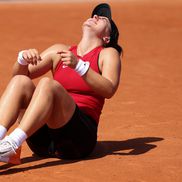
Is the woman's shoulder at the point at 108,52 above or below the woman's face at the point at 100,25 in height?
below

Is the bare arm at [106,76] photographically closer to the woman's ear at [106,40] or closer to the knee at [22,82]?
the woman's ear at [106,40]

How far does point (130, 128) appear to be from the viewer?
7.20 metres

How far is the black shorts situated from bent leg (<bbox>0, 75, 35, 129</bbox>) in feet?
1.11

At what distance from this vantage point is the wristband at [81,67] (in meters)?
5.36

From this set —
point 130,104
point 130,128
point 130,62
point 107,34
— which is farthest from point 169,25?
point 107,34

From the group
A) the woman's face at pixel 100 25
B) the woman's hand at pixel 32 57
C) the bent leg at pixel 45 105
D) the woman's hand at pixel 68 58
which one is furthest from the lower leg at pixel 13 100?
the woman's face at pixel 100 25

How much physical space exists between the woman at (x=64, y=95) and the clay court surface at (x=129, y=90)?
0.53ft

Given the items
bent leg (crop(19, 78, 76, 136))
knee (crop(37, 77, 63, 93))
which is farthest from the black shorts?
knee (crop(37, 77, 63, 93))

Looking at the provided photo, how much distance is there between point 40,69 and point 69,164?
86 centimetres

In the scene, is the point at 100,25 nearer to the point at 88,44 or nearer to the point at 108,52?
the point at 88,44

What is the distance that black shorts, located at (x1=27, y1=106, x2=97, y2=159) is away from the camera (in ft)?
18.0

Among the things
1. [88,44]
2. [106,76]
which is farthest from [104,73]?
[88,44]

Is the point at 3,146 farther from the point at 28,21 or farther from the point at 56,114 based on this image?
the point at 28,21

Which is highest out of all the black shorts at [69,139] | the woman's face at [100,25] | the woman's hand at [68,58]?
the woman's face at [100,25]
